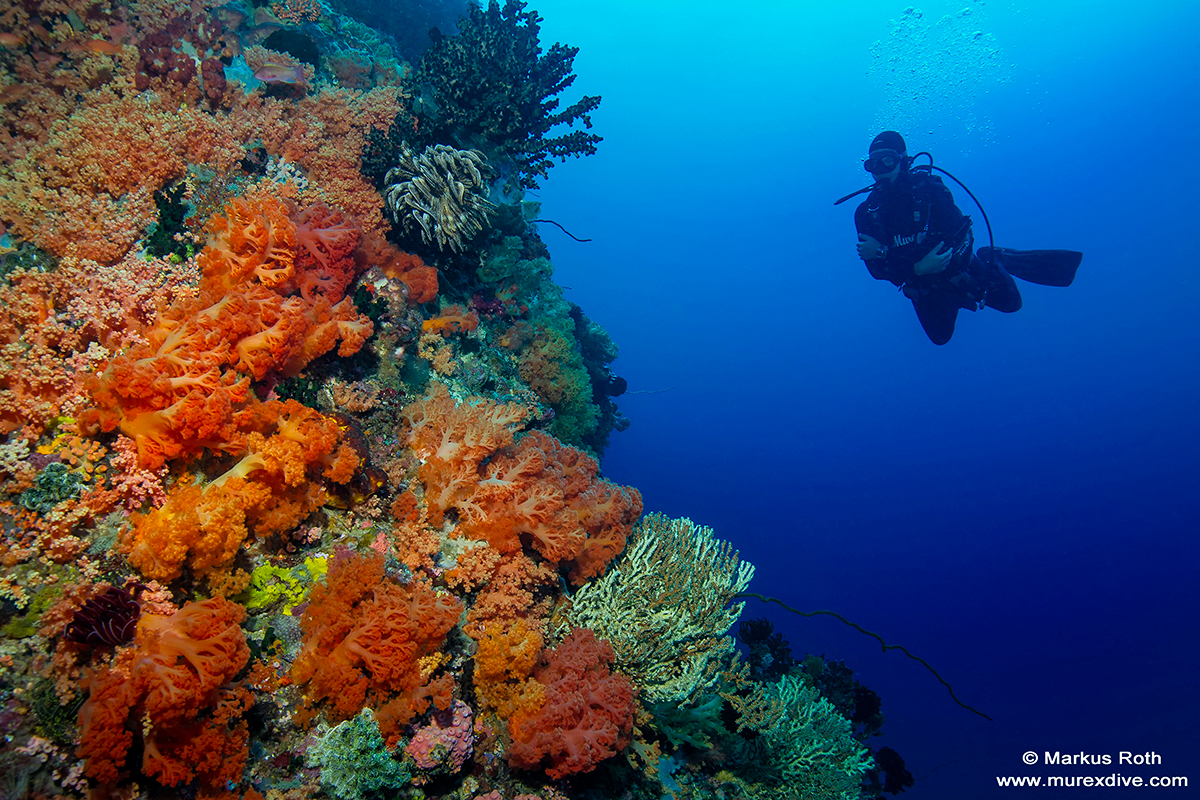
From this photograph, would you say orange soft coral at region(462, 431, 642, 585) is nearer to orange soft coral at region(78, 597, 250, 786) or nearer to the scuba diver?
orange soft coral at region(78, 597, 250, 786)

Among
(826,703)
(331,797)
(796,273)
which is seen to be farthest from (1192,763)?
(796,273)

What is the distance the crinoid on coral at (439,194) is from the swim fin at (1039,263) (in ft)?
44.9

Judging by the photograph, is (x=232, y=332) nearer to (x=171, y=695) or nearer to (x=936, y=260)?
(x=171, y=695)

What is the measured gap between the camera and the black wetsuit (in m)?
11.9

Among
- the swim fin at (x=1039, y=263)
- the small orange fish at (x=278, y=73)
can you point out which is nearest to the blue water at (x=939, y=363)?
the swim fin at (x=1039, y=263)

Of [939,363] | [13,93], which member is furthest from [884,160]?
[939,363]

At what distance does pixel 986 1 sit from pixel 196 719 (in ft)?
477

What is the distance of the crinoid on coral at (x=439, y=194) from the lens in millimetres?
6289

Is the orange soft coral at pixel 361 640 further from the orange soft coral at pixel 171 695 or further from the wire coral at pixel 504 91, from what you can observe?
the wire coral at pixel 504 91

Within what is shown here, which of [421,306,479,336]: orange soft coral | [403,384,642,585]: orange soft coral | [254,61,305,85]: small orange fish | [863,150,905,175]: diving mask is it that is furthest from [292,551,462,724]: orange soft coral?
[863,150,905,175]: diving mask

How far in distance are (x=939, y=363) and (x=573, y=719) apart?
5800 inches

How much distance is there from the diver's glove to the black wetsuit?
29 cm

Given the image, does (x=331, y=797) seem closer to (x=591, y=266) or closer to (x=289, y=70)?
(x=289, y=70)

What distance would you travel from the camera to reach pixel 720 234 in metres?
134
